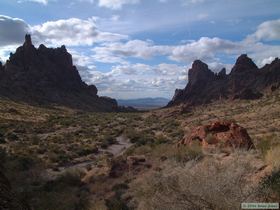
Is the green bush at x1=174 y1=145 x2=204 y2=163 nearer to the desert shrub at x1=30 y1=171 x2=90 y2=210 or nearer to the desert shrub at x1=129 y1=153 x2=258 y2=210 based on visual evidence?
the desert shrub at x1=129 y1=153 x2=258 y2=210

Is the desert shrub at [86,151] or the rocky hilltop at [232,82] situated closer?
the desert shrub at [86,151]

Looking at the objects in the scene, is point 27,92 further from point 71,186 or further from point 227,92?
point 71,186

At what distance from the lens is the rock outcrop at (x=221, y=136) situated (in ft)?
56.1

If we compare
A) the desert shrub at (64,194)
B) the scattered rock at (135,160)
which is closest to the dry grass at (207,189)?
the desert shrub at (64,194)

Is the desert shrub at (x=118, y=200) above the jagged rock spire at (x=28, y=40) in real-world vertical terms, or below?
below

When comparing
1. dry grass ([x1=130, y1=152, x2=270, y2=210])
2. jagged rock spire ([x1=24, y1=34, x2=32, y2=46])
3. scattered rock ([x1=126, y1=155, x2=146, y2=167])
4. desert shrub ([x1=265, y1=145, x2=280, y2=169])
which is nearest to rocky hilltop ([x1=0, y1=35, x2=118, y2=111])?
jagged rock spire ([x1=24, y1=34, x2=32, y2=46])

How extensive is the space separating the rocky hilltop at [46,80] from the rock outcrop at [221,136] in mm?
93672

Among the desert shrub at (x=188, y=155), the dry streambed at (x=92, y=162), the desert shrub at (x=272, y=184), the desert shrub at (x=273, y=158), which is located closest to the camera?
the desert shrub at (x=272, y=184)

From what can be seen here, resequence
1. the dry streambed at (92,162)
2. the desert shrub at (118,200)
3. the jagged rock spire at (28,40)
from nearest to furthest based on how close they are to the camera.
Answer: the desert shrub at (118,200), the dry streambed at (92,162), the jagged rock spire at (28,40)

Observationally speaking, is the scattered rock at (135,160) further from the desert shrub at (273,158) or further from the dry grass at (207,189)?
the desert shrub at (273,158)

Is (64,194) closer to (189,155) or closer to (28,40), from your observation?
(189,155)

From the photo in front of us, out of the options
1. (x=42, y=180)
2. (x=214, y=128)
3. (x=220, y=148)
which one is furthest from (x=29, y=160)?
(x=220, y=148)

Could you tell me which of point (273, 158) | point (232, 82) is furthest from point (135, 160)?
point (232, 82)

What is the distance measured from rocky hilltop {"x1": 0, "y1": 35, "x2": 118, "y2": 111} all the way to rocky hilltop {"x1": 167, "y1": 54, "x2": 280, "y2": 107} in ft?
106
